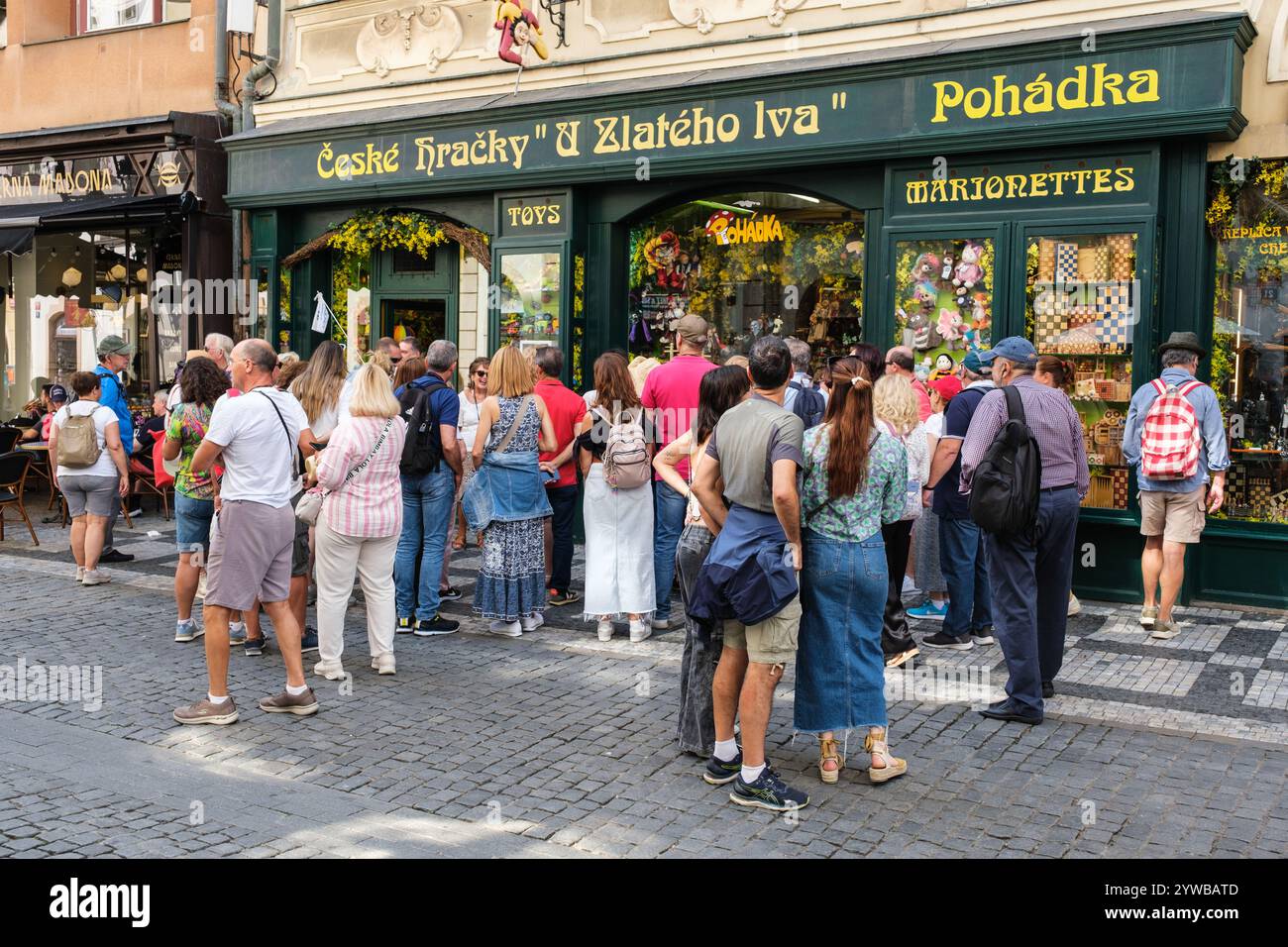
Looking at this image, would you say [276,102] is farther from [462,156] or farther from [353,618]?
[353,618]

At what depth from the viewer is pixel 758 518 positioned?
16.5ft

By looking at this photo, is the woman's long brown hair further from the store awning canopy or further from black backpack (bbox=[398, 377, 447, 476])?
the store awning canopy

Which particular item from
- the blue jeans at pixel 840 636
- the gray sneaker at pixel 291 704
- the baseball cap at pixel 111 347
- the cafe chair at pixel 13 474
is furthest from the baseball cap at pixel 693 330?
the cafe chair at pixel 13 474

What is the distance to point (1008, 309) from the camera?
30.9ft

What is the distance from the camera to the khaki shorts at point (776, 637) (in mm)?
5020

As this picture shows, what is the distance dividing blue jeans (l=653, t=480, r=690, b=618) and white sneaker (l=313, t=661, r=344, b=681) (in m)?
2.20

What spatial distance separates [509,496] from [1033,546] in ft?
10.9

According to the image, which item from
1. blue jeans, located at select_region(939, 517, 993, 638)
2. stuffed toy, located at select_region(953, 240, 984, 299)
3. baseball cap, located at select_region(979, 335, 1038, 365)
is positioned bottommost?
blue jeans, located at select_region(939, 517, 993, 638)

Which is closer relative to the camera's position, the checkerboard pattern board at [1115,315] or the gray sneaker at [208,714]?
the gray sneaker at [208,714]

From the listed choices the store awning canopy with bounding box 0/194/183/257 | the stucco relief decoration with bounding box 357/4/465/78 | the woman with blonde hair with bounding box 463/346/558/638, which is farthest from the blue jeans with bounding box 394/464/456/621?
the store awning canopy with bounding box 0/194/183/257

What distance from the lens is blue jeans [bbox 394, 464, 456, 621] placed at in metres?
8.20

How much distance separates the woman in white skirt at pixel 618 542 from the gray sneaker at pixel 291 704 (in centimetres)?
215

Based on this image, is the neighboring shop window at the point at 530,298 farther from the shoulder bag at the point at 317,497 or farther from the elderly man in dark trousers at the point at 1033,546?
the elderly man in dark trousers at the point at 1033,546

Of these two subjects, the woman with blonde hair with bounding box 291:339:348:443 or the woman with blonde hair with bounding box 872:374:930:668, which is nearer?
the woman with blonde hair with bounding box 872:374:930:668
